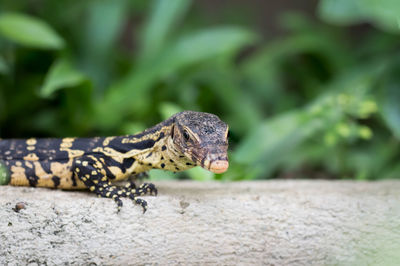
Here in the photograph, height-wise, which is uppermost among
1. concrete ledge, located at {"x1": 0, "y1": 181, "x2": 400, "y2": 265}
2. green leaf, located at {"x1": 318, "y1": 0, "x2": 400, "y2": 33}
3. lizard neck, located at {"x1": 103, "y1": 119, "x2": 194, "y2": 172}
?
green leaf, located at {"x1": 318, "y1": 0, "x2": 400, "y2": 33}

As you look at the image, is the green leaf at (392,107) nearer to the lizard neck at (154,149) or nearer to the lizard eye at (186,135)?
the lizard neck at (154,149)

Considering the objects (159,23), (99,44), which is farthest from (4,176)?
(159,23)

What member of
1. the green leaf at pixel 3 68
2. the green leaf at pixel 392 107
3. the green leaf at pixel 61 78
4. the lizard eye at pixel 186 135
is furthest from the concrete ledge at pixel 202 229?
the green leaf at pixel 3 68

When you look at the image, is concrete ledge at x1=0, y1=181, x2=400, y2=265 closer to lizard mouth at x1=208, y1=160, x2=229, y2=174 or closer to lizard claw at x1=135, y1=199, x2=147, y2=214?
lizard claw at x1=135, y1=199, x2=147, y2=214

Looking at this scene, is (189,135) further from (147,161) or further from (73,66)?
(73,66)

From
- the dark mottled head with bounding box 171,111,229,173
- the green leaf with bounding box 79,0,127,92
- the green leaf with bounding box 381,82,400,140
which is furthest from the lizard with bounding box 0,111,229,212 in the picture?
the green leaf with bounding box 381,82,400,140

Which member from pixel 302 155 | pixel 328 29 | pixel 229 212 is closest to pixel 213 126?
pixel 229 212
